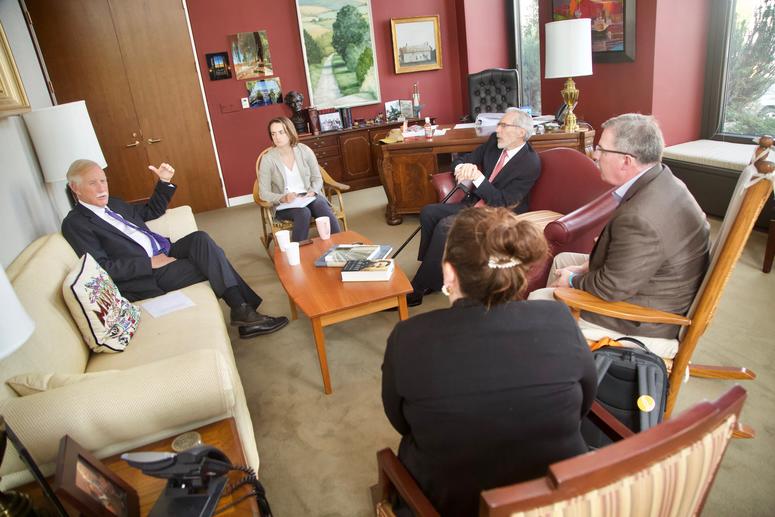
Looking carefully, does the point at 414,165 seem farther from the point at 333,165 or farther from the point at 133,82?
the point at 133,82

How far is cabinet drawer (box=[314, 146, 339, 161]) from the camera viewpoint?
5902 millimetres

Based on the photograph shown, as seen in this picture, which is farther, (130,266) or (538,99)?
(538,99)

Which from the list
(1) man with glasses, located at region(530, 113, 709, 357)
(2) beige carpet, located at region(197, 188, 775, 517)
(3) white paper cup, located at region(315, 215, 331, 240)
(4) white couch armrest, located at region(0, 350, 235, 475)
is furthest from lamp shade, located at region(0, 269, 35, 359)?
(3) white paper cup, located at region(315, 215, 331, 240)

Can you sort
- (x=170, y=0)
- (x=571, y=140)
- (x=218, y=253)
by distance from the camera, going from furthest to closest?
(x=170, y=0)
(x=571, y=140)
(x=218, y=253)

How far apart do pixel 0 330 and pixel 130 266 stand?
6.02ft

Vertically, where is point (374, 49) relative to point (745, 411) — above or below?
above

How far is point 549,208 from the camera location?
10.5 feet

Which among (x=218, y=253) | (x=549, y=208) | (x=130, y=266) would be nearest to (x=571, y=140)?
(x=549, y=208)

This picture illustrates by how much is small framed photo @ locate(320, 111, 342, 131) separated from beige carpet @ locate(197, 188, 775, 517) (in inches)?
113

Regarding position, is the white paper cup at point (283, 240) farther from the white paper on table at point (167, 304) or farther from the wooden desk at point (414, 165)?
the wooden desk at point (414, 165)

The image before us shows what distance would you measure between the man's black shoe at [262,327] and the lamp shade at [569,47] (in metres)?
2.60

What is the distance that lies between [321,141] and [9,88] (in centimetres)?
347

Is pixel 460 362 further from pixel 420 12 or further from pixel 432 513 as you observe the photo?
pixel 420 12

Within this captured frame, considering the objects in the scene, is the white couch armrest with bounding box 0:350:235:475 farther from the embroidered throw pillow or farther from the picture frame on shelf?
the picture frame on shelf
